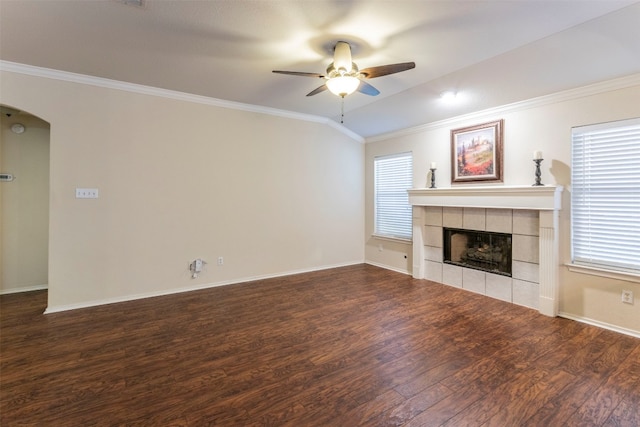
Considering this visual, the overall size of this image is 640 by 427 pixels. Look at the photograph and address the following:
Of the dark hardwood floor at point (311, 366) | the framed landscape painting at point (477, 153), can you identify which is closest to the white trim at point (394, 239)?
the framed landscape painting at point (477, 153)

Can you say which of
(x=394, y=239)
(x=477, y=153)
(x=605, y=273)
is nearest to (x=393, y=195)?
(x=394, y=239)

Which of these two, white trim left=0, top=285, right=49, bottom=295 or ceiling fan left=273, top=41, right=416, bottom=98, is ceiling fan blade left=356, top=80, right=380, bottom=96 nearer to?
ceiling fan left=273, top=41, right=416, bottom=98

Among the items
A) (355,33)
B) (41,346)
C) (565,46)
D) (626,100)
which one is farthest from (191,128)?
(626,100)

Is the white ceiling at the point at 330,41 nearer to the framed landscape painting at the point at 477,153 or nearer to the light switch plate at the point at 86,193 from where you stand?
the framed landscape painting at the point at 477,153

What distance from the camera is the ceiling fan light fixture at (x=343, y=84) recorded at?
2.55 m

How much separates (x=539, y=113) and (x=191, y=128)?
456 cm

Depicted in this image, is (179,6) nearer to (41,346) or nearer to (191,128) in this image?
(191,128)

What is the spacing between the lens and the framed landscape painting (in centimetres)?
386

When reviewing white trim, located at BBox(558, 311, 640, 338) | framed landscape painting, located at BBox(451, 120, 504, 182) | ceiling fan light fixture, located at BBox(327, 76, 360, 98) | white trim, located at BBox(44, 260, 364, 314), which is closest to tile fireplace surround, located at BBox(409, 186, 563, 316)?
white trim, located at BBox(558, 311, 640, 338)

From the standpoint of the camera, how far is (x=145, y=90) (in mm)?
3773

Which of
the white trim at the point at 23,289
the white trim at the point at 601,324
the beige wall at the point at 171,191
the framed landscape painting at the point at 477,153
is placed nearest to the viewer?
the white trim at the point at 601,324

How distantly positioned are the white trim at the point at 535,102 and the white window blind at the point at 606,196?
36 centimetres

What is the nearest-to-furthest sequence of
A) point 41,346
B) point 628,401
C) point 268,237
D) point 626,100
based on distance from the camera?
point 628,401 < point 41,346 < point 626,100 < point 268,237

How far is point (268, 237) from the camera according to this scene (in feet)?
15.7
